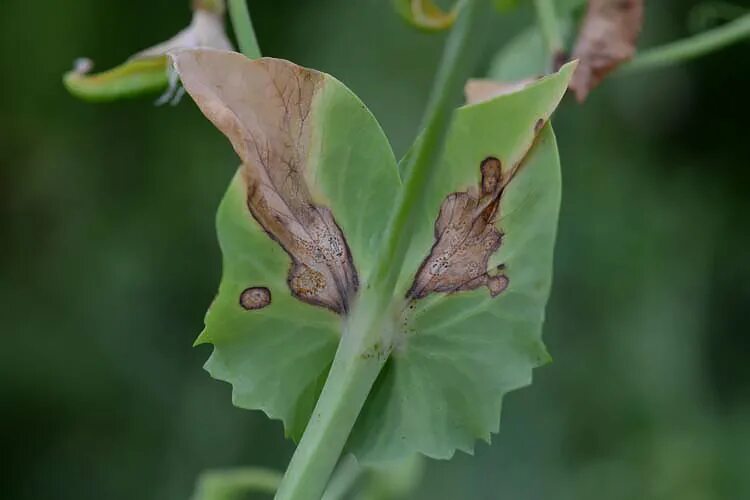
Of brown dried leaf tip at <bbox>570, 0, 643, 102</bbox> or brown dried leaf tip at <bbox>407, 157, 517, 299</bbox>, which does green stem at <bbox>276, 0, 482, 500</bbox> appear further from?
brown dried leaf tip at <bbox>570, 0, 643, 102</bbox>

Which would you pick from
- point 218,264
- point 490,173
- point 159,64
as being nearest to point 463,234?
point 490,173

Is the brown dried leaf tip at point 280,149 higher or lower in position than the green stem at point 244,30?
lower

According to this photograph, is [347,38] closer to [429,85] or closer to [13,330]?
[429,85]

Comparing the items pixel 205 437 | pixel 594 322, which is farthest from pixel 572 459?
pixel 205 437

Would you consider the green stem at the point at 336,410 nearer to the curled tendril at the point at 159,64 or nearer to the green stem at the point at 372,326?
the green stem at the point at 372,326

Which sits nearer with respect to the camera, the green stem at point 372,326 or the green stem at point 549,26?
the green stem at point 372,326

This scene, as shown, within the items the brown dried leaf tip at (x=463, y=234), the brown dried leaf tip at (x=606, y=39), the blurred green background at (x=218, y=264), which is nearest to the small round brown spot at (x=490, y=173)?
the brown dried leaf tip at (x=463, y=234)

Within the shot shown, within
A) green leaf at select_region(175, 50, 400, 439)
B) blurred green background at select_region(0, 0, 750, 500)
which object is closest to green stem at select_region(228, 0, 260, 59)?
green leaf at select_region(175, 50, 400, 439)

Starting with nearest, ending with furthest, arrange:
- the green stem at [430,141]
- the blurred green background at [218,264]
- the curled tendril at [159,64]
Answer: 1. the green stem at [430,141]
2. the curled tendril at [159,64]
3. the blurred green background at [218,264]
